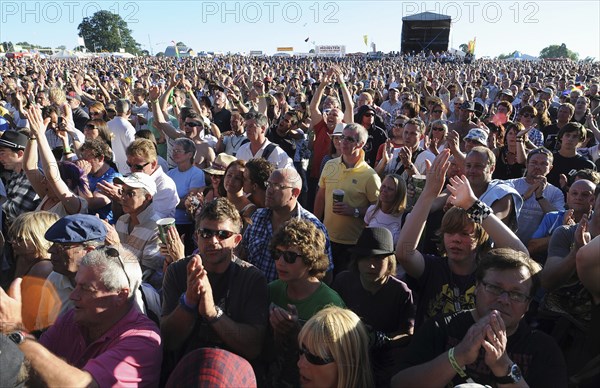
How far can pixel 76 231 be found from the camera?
2.78 meters

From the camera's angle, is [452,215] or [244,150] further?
[244,150]

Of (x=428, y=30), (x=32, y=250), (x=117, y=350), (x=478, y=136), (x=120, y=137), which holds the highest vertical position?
(x=428, y=30)

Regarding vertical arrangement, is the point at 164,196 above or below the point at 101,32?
below

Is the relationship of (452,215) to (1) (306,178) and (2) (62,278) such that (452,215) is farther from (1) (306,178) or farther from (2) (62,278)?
(1) (306,178)

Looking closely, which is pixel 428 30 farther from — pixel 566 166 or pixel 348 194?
pixel 348 194

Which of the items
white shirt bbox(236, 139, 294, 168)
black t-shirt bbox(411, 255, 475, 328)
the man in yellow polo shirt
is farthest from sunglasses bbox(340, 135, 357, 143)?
black t-shirt bbox(411, 255, 475, 328)

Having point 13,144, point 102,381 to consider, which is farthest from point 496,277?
point 13,144

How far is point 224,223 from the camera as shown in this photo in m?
2.69

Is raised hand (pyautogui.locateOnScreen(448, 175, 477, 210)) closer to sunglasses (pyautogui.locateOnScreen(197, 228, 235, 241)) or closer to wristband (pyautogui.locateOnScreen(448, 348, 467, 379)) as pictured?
wristband (pyautogui.locateOnScreen(448, 348, 467, 379))

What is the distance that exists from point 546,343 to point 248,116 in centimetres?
413

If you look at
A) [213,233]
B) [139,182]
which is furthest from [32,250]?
[213,233]

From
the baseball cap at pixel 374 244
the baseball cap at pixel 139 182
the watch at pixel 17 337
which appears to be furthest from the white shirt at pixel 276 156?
the watch at pixel 17 337

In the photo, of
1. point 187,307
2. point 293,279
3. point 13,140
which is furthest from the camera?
point 13,140

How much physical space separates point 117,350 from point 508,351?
5.65 feet
